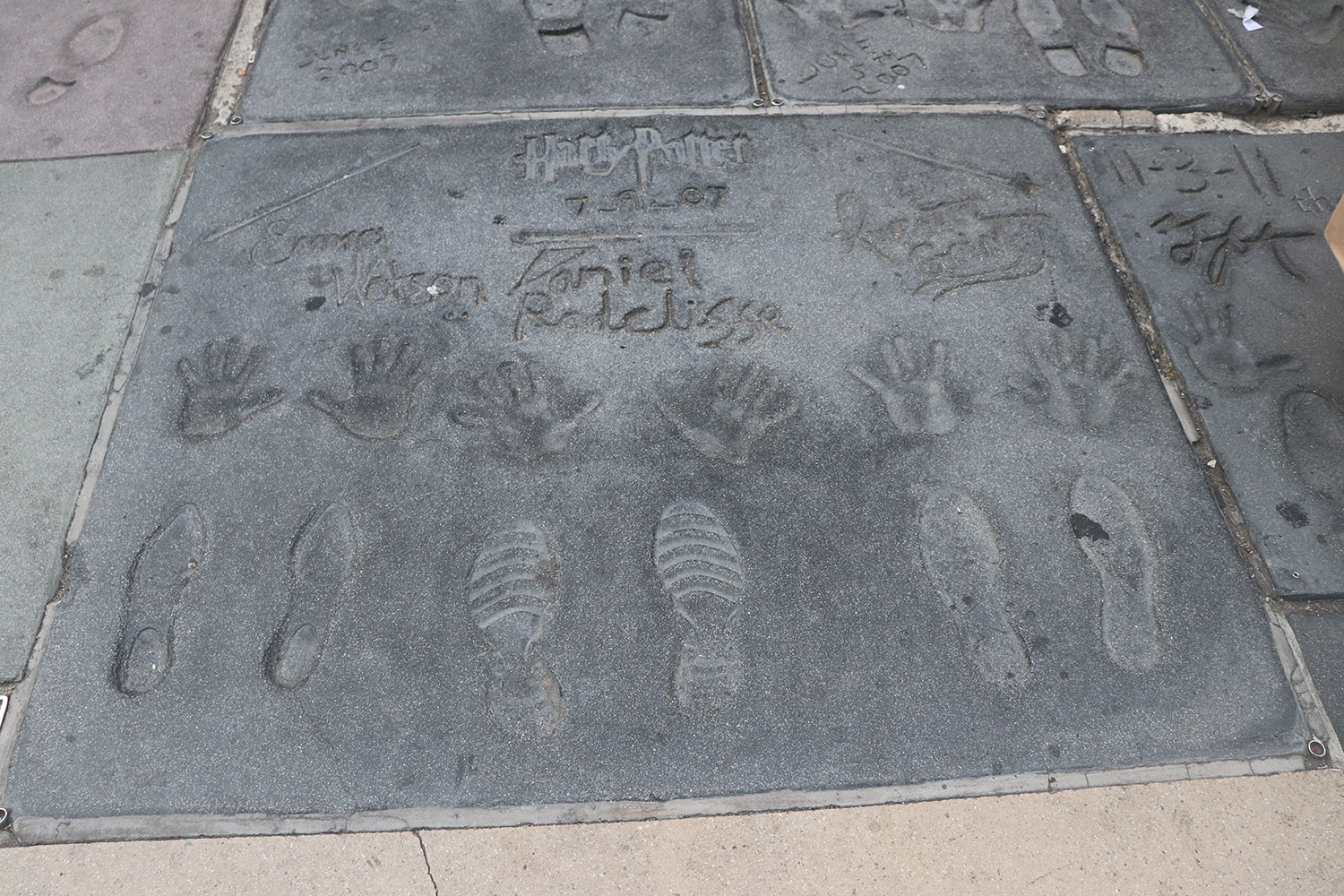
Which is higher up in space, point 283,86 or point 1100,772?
point 283,86

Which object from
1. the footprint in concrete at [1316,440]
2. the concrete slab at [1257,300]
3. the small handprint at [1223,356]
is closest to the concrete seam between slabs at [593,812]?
the concrete slab at [1257,300]

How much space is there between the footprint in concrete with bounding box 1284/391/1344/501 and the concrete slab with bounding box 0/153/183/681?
101 inches

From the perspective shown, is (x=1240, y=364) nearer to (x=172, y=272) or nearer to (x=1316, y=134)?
(x=1316, y=134)

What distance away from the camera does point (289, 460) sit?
188 cm

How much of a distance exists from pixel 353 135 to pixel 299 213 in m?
0.32

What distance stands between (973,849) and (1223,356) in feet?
4.20

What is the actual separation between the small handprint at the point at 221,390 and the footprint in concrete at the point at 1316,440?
222 cm

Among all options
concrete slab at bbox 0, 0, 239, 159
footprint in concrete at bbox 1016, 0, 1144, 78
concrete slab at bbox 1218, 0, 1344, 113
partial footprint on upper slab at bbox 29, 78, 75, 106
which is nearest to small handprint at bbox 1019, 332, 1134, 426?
footprint in concrete at bbox 1016, 0, 1144, 78

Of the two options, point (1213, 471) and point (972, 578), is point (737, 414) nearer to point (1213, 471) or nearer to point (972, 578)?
point (972, 578)

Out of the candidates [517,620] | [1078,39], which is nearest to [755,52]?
[1078,39]

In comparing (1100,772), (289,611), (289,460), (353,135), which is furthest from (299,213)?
(1100,772)

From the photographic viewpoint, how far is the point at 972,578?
172cm

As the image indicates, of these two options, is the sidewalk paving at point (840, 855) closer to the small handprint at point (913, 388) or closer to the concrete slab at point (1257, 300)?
the concrete slab at point (1257, 300)

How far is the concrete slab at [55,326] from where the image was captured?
69.9 inches
